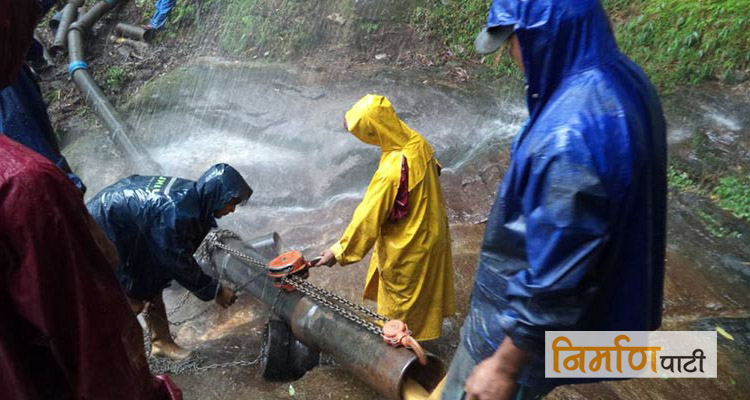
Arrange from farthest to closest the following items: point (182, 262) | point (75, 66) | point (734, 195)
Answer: point (75, 66) → point (734, 195) → point (182, 262)

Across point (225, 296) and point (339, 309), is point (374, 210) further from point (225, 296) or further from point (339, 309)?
point (225, 296)

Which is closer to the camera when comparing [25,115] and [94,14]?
[25,115]

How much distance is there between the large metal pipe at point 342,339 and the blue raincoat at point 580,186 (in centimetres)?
110

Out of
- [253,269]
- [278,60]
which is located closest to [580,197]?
[253,269]

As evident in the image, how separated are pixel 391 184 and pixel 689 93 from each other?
20.4 feet

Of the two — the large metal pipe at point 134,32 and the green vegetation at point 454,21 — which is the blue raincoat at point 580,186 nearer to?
the green vegetation at point 454,21

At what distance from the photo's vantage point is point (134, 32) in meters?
11.7

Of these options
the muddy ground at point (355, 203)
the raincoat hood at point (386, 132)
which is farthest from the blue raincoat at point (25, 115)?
the raincoat hood at point (386, 132)

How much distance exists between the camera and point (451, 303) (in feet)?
12.3

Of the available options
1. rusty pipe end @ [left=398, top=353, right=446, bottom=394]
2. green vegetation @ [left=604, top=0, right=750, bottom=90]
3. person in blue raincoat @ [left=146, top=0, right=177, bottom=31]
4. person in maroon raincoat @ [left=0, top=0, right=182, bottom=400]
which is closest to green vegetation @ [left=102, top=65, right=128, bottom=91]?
person in blue raincoat @ [left=146, top=0, right=177, bottom=31]

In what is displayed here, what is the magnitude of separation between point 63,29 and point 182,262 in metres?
10.5

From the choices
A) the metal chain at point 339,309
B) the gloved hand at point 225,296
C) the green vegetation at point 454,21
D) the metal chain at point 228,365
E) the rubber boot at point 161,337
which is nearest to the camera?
the metal chain at point 339,309

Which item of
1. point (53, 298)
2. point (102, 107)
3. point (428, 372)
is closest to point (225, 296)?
point (428, 372)

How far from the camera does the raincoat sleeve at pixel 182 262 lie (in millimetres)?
3551
